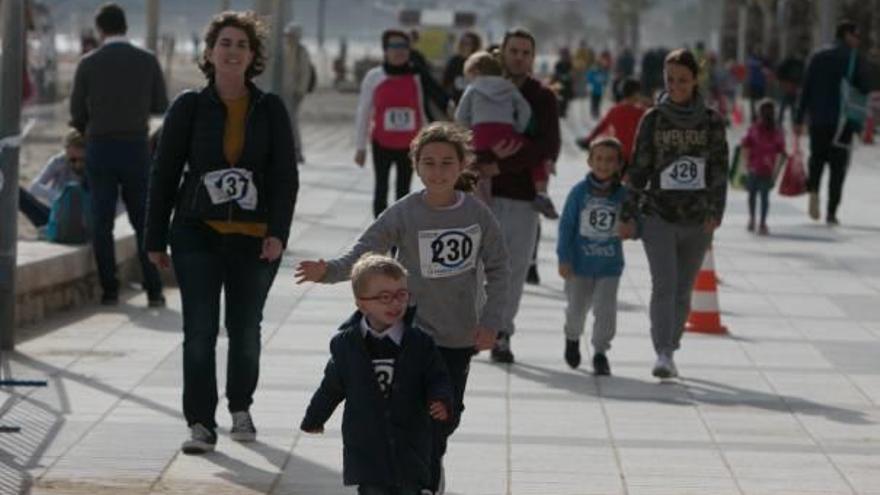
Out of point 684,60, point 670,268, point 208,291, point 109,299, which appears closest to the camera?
point 208,291

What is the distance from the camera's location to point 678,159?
12070 millimetres

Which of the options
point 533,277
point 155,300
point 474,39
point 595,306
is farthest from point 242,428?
point 474,39

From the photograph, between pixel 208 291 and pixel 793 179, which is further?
pixel 793 179

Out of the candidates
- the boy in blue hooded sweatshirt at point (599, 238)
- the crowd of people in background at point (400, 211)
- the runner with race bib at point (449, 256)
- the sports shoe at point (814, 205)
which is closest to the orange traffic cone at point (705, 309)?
the crowd of people in background at point (400, 211)

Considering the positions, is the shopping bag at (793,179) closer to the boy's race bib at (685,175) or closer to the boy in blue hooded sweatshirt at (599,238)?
the boy in blue hooded sweatshirt at (599,238)

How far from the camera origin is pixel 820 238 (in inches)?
814

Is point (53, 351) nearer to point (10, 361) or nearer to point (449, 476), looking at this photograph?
point (10, 361)

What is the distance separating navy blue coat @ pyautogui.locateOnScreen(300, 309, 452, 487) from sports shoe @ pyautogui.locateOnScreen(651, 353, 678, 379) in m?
4.69

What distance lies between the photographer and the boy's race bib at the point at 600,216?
1225cm

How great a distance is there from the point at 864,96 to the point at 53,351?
11355 mm

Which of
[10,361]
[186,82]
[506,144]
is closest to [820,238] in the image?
[506,144]

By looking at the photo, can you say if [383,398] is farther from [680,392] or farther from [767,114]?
[767,114]

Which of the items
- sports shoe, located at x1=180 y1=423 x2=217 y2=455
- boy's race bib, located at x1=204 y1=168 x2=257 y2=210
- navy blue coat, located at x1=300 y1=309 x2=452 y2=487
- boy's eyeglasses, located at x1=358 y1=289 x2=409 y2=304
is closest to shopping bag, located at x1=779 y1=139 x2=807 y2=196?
boy's race bib, located at x1=204 y1=168 x2=257 y2=210

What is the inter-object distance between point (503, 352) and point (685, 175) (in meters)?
1.35
